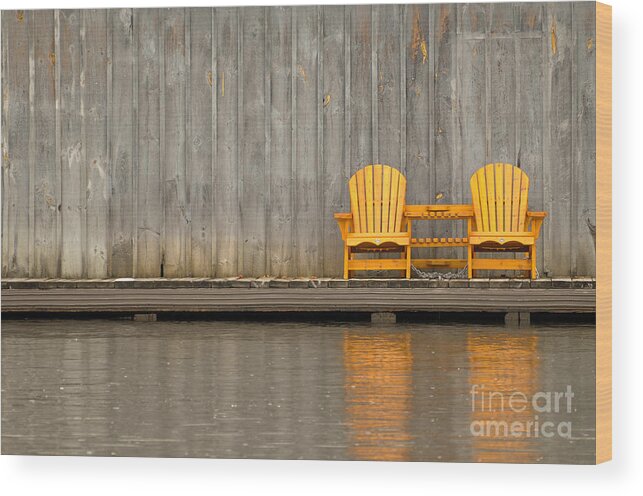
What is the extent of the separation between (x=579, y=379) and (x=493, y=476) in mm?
1169

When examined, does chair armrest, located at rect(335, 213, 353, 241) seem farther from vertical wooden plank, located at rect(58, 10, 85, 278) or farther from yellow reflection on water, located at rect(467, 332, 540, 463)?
vertical wooden plank, located at rect(58, 10, 85, 278)

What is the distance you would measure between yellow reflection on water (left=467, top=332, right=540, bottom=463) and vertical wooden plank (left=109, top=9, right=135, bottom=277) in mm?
2239

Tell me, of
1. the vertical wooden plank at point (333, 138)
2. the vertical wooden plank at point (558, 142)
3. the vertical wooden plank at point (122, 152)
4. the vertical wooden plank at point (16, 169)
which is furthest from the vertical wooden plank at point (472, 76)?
the vertical wooden plank at point (16, 169)

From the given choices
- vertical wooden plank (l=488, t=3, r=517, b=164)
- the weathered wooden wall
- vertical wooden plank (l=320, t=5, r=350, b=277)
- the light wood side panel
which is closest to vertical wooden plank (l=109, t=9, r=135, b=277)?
the weathered wooden wall

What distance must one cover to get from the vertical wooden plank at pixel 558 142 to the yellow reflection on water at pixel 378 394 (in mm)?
1647

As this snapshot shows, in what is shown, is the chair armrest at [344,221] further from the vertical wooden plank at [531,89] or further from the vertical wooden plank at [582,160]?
the vertical wooden plank at [582,160]

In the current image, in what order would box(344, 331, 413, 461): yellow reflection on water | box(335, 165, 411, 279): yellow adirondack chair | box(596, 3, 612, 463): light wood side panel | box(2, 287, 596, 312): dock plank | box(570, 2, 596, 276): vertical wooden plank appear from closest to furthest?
box(344, 331, 413, 461): yellow reflection on water → box(596, 3, 612, 463): light wood side panel → box(2, 287, 596, 312): dock plank → box(335, 165, 411, 279): yellow adirondack chair → box(570, 2, 596, 276): vertical wooden plank

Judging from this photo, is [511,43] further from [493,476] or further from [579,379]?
[493,476]

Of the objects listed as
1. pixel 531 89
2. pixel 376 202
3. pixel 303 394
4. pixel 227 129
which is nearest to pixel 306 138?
pixel 227 129

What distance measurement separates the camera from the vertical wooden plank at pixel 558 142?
7.83 meters

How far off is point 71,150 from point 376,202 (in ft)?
5.51

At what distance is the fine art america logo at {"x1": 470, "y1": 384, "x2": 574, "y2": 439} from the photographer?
14.0 feet

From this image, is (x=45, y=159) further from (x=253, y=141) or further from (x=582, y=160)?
(x=582, y=160)

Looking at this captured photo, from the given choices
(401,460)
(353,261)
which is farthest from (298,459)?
(353,261)
